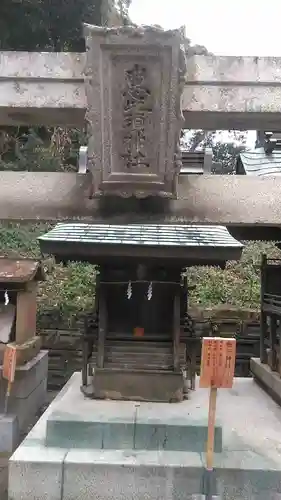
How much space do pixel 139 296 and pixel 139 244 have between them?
1.38 meters

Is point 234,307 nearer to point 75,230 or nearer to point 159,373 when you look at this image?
point 159,373

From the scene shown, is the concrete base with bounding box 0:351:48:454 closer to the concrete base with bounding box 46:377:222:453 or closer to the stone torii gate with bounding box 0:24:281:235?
the concrete base with bounding box 46:377:222:453

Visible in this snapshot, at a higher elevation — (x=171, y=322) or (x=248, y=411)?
(x=171, y=322)

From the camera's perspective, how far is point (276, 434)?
519 cm

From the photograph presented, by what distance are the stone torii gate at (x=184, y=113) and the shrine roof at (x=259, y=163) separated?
18.2ft

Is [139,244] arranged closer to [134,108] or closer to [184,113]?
[134,108]

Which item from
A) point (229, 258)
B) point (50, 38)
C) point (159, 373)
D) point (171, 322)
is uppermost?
point (50, 38)

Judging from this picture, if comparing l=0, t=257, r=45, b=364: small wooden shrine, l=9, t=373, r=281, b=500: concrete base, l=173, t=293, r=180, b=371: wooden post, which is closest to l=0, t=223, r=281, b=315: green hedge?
l=0, t=257, r=45, b=364: small wooden shrine

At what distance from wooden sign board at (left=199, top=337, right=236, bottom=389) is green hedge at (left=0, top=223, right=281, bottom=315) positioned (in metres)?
6.08

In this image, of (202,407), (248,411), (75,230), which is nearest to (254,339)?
(248,411)

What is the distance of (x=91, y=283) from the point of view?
1158 cm

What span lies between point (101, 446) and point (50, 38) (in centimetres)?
1363

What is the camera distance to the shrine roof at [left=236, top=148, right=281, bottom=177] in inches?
433

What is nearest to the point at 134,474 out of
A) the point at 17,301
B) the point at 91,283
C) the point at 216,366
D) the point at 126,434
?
the point at 126,434
